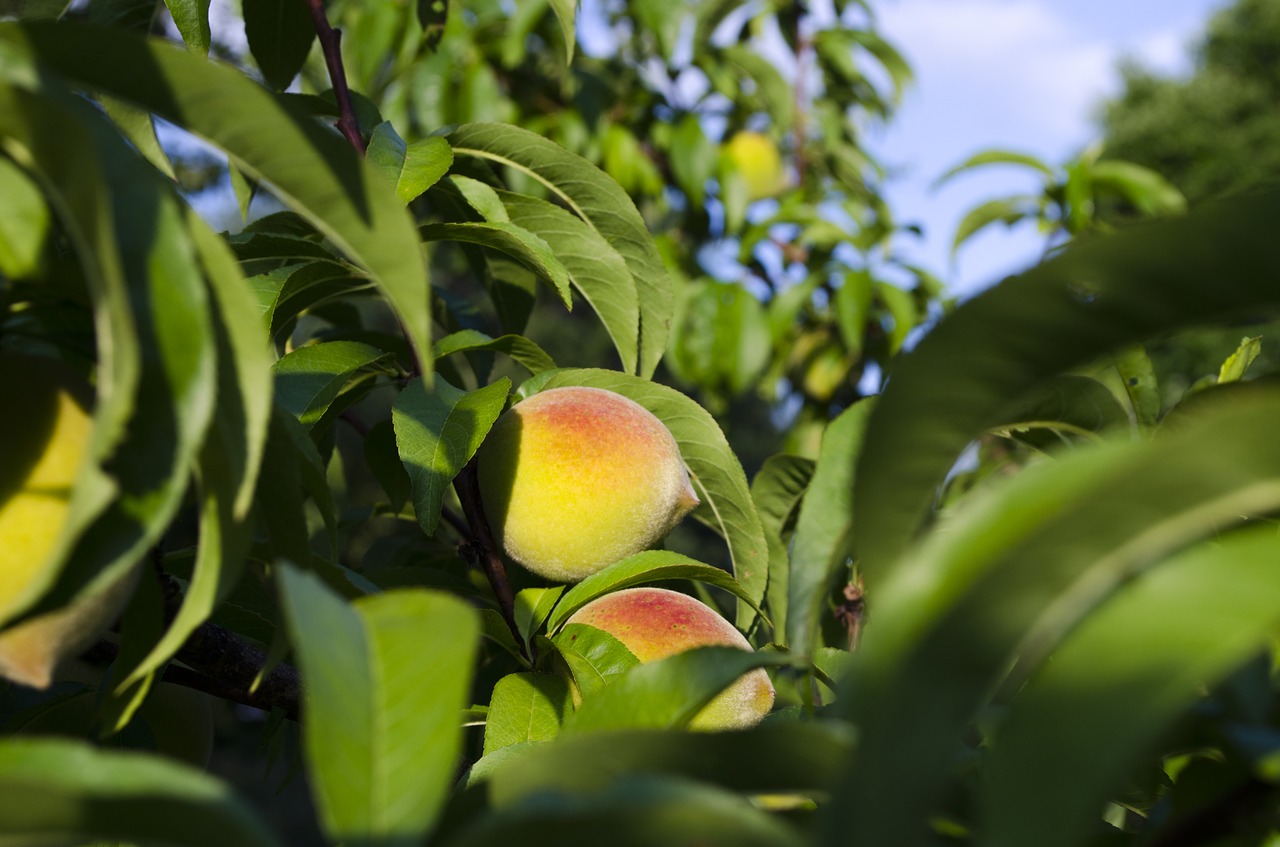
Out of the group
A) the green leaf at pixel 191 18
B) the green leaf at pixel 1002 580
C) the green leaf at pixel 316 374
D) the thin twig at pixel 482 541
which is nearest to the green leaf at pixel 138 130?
the green leaf at pixel 191 18

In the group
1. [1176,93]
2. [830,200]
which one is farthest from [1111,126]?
[830,200]

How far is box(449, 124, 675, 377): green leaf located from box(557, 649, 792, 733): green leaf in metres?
0.44

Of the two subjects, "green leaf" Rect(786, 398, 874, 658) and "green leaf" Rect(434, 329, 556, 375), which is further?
"green leaf" Rect(434, 329, 556, 375)

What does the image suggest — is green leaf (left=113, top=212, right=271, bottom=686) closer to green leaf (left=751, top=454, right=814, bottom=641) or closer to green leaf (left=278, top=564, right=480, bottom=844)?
green leaf (left=278, top=564, right=480, bottom=844)

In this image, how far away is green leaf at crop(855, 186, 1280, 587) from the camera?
0.89 ft

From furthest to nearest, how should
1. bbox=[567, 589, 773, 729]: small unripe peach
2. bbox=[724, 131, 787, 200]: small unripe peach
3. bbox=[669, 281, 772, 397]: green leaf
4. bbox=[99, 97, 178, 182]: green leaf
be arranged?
bbox=[724, 131, 787, 200]: small unripe peach → bbox=[669, 281, 772, 397]: green leaf → bbox=[99, 97, 178, 182]: green leaf → bbox=[567, 589, 773, 729]: small unripe peach

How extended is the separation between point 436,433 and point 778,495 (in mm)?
330

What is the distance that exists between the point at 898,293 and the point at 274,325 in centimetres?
132

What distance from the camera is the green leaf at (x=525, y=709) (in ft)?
1.90

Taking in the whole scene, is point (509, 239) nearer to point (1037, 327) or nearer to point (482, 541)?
point (482, 541)

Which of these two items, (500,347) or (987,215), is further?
(987,215)

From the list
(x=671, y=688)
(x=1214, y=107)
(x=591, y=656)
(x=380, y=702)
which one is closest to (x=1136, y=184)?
(x=591, y=656)

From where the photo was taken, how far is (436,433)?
0.63 metres

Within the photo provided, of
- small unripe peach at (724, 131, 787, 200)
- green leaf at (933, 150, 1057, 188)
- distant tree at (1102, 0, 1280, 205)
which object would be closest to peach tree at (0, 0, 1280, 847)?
green leaf at (933, 150, 1057, 188)
